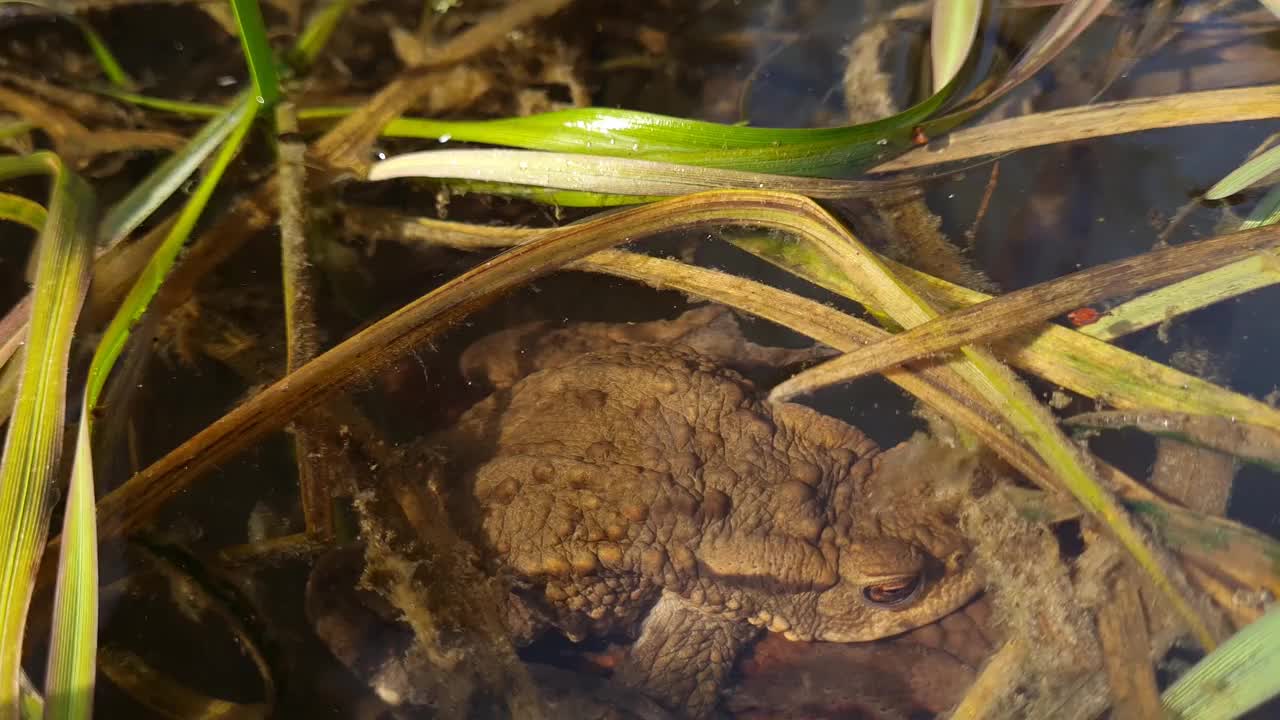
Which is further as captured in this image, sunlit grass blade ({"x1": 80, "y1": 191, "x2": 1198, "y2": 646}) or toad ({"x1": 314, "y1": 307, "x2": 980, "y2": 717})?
toad ({"x1": 314, "y1": 307, "x2": 980, "y2": 717})

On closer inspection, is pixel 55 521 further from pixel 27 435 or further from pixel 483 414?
pixel 483 414

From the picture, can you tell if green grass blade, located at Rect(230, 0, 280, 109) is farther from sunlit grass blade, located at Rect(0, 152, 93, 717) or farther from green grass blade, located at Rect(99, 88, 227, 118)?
sunlit grass blade, located at Rect(0, 152, 93, 717)

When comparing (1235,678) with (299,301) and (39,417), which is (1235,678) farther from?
(39,417)

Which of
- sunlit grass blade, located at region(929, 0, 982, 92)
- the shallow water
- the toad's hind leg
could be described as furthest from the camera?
sunlit grass blade, located at region(929, 0, 982, 92)

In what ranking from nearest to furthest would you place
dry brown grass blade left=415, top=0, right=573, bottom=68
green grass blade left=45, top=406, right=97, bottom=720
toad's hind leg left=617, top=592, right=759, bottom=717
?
green grass blade left=45, top=406, right=97, bottom=720
toad's hind leg left=617, top=592, right=759, bottom=717
dry brown grass blade left=415, top=0, right=573, bottom=68

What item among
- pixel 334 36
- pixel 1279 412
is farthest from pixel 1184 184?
pixel 334 36

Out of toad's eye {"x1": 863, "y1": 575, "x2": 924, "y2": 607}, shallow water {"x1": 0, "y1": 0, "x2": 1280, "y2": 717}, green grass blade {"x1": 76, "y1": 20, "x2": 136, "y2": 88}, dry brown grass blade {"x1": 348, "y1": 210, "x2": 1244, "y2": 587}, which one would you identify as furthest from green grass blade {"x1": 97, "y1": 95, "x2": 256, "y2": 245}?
toad's eye {"x1": 863, "y1": 575, "x2": 924, "y2": 607}

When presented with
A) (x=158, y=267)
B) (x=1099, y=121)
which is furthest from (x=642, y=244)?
(x=1099, y=121)
